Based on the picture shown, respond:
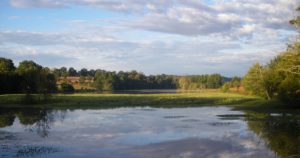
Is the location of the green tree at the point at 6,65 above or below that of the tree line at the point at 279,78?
above

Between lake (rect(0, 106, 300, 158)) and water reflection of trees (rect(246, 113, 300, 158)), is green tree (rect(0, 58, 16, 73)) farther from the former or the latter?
water reflection of trees (rect(246, 113, 300, 158))

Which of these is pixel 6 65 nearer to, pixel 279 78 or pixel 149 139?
pixel 279 78

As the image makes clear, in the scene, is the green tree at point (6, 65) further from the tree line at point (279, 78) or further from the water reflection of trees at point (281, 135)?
the water reflection of trees at point (281, 135)

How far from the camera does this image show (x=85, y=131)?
1335 inches

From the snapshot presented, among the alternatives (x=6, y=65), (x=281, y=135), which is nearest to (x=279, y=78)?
(x=281, y=135)

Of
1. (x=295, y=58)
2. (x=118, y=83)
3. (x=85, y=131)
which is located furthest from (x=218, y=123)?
(x=118, y=83)

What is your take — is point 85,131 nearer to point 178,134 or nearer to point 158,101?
point 178,134

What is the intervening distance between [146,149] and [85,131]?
10.3 metres

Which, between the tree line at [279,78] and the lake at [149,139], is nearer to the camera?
the lake at [149,139]

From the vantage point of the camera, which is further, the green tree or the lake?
the green tree

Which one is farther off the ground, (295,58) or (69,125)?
(295,58)

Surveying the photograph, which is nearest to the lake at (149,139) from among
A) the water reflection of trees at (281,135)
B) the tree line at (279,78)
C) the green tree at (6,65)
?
the water reflection of trees at (281,135)

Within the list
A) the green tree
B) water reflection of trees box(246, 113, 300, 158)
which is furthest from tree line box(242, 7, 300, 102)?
the green tree

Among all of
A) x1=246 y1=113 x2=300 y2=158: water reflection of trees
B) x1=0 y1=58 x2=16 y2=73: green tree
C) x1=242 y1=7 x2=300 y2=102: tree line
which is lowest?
x1=246 y1=113 x2=300 y2=158: water reflection of trees
